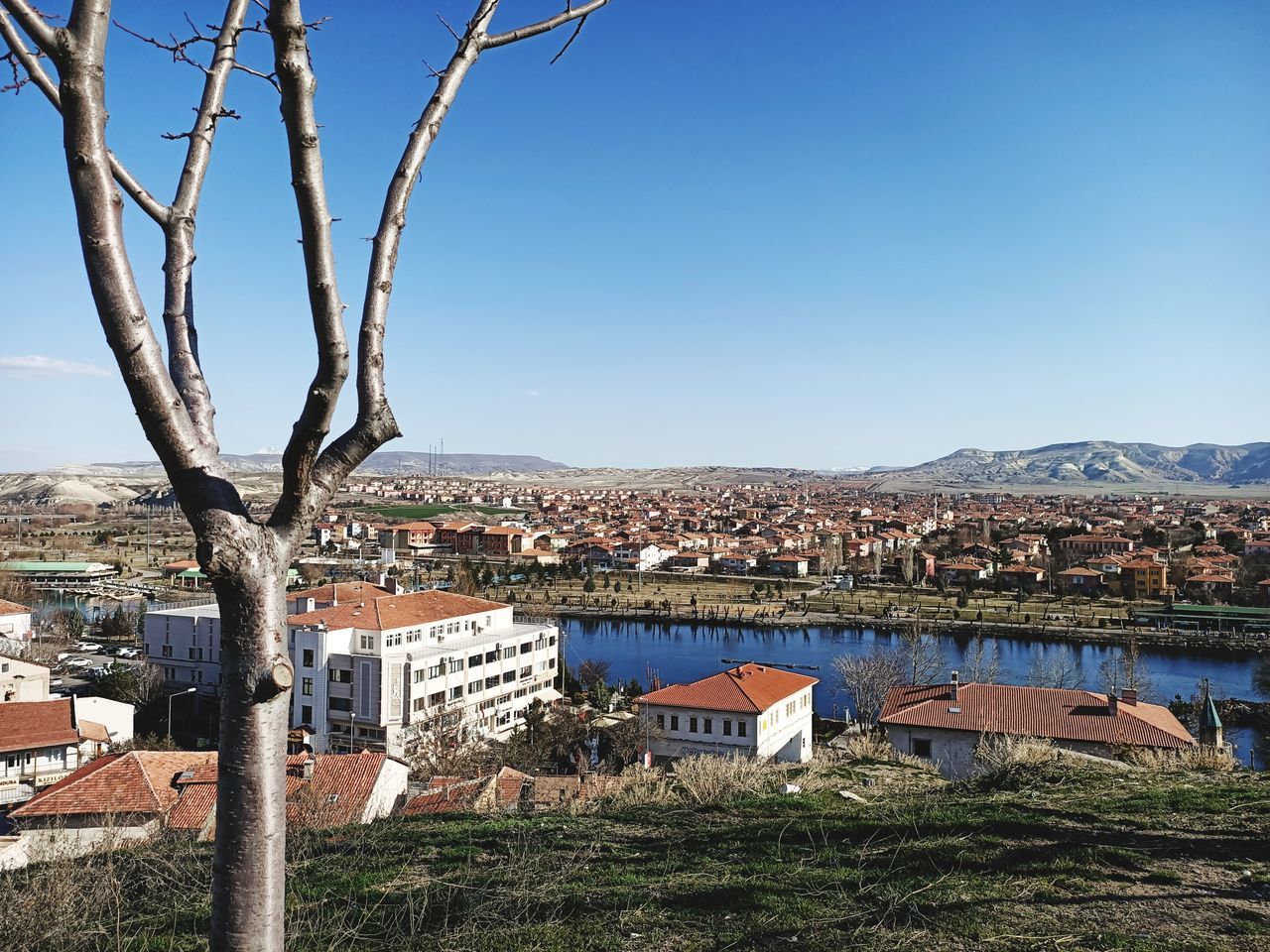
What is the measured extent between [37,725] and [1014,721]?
12.5m

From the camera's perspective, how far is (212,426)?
1.48m

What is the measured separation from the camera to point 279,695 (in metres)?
1.34

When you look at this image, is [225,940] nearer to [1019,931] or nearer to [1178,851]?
[1019,931]

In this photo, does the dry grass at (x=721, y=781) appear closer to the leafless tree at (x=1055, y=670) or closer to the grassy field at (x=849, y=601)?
the leafless tree at (x=1055, y=670)

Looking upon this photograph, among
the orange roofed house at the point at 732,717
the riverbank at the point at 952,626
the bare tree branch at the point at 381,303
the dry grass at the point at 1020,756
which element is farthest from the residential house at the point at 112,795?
the riverbank at the point at 952,626

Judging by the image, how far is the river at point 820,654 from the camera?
20.1 m

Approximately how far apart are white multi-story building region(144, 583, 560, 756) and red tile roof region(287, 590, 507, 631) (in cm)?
2

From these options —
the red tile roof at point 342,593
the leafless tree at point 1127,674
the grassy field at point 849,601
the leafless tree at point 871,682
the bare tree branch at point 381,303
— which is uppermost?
the bare tree branch at point 381,303

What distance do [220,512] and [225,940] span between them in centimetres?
61

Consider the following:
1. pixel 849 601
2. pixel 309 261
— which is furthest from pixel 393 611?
pixel 849 601

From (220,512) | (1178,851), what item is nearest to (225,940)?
(220,512)

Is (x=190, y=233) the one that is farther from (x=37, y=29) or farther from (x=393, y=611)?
(x=393, y=611)

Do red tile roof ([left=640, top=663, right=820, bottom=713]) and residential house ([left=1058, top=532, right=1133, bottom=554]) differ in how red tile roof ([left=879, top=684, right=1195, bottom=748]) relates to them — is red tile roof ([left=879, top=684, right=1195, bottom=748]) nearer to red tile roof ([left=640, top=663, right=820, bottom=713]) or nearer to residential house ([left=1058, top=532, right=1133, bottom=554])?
red tile roof ([left=640, top=663, right=820, bottom=713])

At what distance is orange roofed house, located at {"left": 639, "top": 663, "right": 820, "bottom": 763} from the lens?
13414 mm
